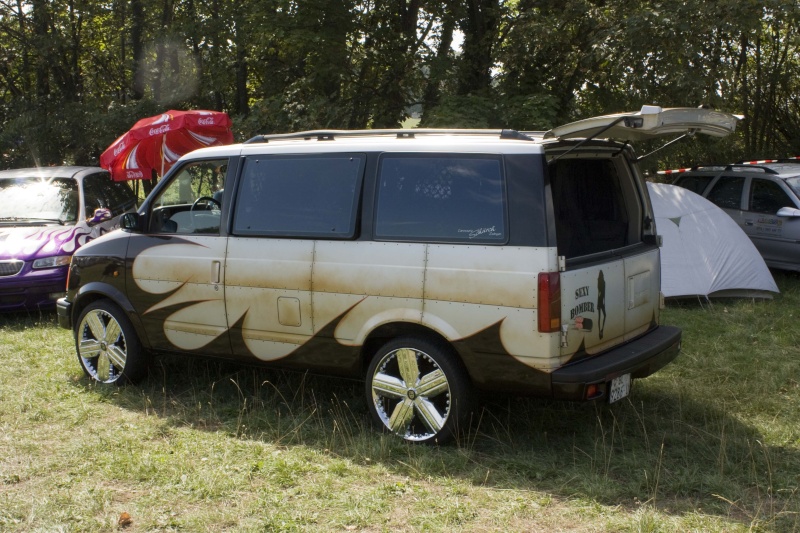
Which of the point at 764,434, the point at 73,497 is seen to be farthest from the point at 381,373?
the point at 764,434

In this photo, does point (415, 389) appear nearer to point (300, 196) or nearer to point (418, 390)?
point (418, 390)

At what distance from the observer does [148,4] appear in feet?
56.3

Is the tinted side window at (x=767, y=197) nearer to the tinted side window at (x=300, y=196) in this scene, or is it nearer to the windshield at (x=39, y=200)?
the tinted side window at (x=300, y=196)

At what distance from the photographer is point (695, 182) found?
12375 mm

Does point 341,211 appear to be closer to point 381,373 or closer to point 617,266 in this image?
point 381,373

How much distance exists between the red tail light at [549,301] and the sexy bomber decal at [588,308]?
14 centimetres

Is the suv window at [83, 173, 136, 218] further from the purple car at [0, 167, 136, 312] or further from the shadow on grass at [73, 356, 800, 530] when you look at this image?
the shadow on grass at [73, 356, 800, 530]

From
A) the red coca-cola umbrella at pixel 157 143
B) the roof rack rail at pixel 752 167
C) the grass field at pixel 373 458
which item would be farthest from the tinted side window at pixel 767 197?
the red coca-cola umbrella at pixel 157 143

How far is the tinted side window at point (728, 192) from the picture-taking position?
38.3 feet

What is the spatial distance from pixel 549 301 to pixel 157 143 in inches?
317

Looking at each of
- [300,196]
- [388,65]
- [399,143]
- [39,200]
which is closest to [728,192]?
[388,65]

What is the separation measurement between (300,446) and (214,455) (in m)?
0.53

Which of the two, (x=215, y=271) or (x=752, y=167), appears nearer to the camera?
(x=215, y=271)

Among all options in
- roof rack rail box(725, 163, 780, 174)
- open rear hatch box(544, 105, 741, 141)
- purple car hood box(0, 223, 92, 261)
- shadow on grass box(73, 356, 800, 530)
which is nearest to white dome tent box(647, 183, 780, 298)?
roof rack rail box(725, 163, 780, 174)
